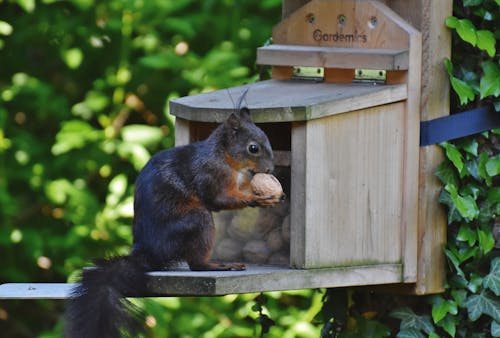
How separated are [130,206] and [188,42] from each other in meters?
0.91

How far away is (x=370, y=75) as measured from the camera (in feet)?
9.46

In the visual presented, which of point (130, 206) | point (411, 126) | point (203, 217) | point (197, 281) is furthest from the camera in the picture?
point (130, 206)

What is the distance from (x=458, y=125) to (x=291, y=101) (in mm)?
502

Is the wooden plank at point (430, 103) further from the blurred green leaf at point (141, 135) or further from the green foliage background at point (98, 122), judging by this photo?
the blurred green leaf at point (141, 135)

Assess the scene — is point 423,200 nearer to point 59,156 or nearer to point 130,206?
point 130,206

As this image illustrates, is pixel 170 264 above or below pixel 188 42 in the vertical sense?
below

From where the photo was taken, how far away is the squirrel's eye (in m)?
2.61

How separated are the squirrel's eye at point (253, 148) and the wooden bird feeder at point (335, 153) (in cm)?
7

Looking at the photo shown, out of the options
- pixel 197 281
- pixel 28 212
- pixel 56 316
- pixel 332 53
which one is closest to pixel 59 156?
pixel 28 212

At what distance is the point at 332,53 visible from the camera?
291 cm

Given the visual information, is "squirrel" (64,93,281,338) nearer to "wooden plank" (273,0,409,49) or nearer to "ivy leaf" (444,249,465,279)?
"wooden plank" (273,0,409,49)

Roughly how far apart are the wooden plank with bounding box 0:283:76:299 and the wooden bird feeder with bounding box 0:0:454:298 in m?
0.22

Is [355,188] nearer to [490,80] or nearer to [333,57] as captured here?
[333,57]

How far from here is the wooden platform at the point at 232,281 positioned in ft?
8.00
